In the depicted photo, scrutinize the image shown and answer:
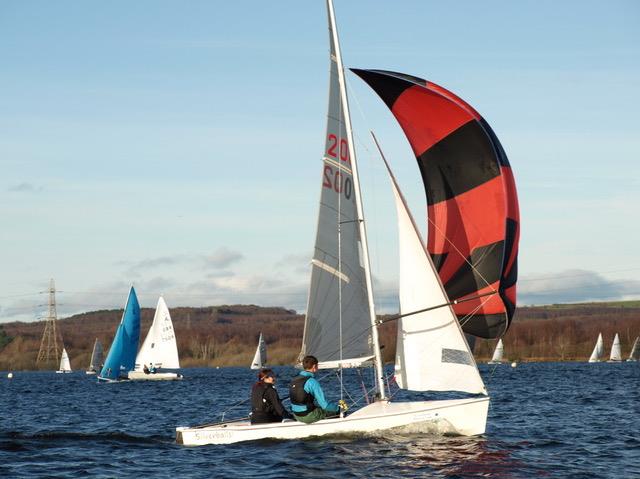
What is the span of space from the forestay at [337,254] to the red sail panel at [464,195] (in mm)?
1801

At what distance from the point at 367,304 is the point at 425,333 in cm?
154

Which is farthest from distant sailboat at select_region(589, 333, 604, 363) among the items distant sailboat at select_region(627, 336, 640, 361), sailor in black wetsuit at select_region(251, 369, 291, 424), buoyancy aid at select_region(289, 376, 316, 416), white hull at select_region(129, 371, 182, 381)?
buoyancy aid at select_region(289, 376, 316, 416)

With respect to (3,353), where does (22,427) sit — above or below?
below

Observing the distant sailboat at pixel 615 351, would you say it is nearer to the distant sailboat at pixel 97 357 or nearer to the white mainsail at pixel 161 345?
the distant sailboat at pixel 97 357

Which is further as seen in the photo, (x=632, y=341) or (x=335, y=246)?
(x=632, y=341)

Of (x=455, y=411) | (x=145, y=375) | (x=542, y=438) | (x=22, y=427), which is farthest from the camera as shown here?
(x=145, y=375)

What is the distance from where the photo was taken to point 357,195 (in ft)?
78.3

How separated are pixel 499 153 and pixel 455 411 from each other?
20.5 feet

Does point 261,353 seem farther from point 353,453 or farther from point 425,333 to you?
point 353,453

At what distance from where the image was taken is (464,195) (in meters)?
24.7

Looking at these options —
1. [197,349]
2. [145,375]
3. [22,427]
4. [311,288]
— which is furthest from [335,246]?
[197,349]

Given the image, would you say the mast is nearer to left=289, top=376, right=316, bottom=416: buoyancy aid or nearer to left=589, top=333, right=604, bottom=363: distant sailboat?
left=289, top=376, right=316, bottom=416: buoyancy aid

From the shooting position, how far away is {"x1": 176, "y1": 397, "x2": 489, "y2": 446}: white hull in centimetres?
2284

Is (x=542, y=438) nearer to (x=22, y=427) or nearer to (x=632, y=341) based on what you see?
(x=22, y=427)
